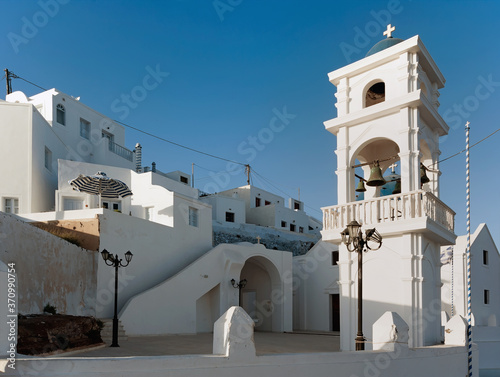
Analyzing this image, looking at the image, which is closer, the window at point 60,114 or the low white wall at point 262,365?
the low white wall at point 262,365

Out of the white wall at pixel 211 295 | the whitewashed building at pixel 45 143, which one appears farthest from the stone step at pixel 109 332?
the whitewashed building at pixel 45 143

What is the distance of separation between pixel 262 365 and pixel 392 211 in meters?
6.99

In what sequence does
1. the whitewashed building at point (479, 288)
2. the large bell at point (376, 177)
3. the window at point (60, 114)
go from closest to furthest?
1. the large bell at point (376, 177)
2. the whitewashed building at point (479, 288)
3. the window at point (60, 114)

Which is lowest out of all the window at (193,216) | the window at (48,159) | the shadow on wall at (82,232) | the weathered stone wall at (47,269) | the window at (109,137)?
the weathered stone wall at (47,269)

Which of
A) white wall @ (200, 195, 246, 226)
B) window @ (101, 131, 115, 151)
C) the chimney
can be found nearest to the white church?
window @ (101, 131, 115, 151)

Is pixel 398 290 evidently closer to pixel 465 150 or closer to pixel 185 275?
pixel 465 150

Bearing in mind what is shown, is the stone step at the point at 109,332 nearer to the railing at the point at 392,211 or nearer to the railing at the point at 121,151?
the railing at the point at 392,211

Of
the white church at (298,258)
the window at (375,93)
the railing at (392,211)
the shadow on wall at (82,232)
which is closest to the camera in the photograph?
the white church at (298,258)

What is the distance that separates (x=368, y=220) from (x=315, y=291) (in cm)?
1569

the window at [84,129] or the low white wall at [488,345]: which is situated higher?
the window at [84,129]

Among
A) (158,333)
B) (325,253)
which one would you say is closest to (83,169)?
(158,333)

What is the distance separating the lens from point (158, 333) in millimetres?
19125

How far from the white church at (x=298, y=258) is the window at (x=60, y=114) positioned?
0.28 ft

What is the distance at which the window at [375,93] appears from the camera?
15711mm
